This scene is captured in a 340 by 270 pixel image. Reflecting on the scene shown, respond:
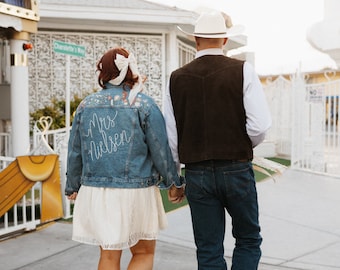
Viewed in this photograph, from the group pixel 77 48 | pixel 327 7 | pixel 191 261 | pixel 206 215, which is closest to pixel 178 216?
pixel 191 261

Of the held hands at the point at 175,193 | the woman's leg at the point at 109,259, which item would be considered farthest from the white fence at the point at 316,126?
the woman's leg at the point at 109,259

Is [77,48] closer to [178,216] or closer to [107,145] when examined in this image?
[178,216]

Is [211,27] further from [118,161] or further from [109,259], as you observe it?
[109,259]

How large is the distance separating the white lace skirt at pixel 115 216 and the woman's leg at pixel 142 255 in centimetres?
10

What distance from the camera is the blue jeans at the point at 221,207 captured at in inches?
119

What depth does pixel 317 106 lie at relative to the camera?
9.98 metres

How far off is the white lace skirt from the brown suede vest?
431 mm

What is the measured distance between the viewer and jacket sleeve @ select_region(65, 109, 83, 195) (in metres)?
3.30

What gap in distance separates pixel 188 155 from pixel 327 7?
816 centimetres

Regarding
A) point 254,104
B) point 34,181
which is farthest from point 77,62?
point 254,104

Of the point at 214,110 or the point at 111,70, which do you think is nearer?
the point at 214,110

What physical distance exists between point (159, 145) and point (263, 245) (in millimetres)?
2502

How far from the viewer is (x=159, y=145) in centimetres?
319

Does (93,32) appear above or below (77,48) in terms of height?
above
